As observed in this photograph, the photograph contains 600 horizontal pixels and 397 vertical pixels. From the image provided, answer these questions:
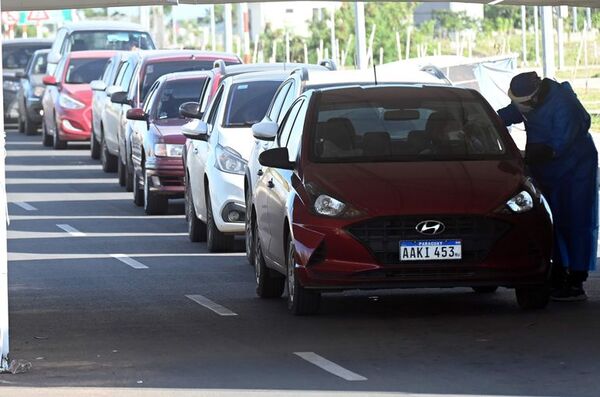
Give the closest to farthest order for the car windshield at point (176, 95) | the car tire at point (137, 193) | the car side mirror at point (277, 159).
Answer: the car side mirror at point (277, 159)
the car windshield at point (176, 95)
the car tire at point (137, 193)

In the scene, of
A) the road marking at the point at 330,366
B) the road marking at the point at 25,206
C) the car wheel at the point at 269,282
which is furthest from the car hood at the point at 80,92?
the road marking at the point at 330,366

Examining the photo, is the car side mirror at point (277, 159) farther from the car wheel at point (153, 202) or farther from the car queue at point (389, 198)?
the car wheel at point (153, 202)

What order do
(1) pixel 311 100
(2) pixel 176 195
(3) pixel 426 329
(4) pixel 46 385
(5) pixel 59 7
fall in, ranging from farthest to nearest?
(2) pixel 176 195, (5) pixel 59 7, (1) pixel 311 100, (3) pixel 426 329, (4) pixel 46 385

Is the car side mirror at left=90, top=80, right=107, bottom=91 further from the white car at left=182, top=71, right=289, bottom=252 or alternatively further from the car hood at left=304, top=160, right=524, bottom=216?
the car hood at left=304, top=160, right=524, bottom=216

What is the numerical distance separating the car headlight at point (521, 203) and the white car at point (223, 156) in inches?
227

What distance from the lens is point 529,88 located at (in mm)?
14531

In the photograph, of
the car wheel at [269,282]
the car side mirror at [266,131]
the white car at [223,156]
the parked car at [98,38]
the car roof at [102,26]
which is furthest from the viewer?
the car roof at [102,26]

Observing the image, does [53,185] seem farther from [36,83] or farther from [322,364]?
[322,364]

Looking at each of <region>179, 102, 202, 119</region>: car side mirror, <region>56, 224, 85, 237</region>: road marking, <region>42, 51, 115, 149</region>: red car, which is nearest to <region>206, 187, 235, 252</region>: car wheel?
<region>179, 102, 202, 119</region>: car side mirror

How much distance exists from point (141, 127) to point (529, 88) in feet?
34.5

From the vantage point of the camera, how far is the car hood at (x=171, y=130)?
75.2 ft

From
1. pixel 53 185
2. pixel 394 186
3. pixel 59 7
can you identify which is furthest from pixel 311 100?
pixel 53 185

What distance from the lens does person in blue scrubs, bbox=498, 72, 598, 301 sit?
1447 cm

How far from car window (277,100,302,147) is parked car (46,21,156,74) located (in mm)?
26515
